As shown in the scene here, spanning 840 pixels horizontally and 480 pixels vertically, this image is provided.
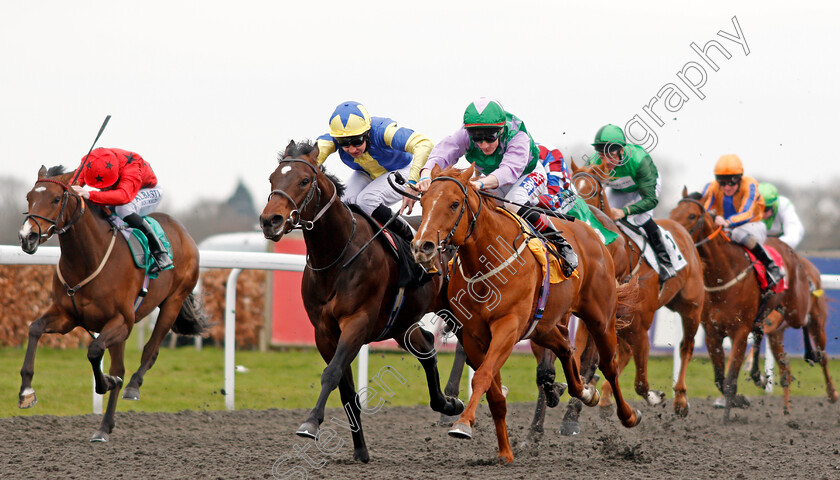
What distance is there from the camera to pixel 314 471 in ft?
15.4

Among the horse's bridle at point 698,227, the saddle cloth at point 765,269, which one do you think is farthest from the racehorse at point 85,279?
the saddle cloth at point 765,269

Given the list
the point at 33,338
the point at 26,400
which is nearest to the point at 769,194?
the point at 33,338

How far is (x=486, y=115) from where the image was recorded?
5.07m

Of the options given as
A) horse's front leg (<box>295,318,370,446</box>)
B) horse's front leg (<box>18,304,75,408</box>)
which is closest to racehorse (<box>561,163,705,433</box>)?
horse's front leg (<box>295,318,370,446</box>)

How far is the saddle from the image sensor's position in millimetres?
5336

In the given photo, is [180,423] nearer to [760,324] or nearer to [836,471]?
[836,471]

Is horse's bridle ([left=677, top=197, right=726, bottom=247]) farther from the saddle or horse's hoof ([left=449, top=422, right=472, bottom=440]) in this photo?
horse's hoof ([left=449, top=422, right=472, bottom=440])

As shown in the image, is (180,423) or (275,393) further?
(275,393)

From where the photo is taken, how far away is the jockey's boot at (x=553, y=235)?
519cm

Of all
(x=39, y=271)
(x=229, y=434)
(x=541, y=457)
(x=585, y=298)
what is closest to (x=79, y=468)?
(x=229, y=434)

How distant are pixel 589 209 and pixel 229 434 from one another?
2954mm

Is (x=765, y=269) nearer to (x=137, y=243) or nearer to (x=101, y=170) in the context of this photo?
(x=137, y=243)

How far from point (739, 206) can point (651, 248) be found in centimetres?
168

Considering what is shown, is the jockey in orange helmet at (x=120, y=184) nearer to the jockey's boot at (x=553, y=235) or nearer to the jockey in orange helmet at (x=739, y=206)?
the jockey's boot at (x=553, y=235)
